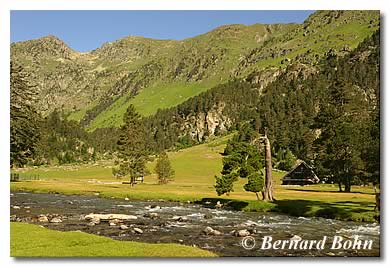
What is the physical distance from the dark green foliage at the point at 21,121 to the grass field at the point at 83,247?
7.72m

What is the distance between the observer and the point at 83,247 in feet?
57.2

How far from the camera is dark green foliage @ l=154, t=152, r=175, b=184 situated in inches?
1944

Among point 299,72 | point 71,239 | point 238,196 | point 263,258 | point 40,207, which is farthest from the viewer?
point 299,72

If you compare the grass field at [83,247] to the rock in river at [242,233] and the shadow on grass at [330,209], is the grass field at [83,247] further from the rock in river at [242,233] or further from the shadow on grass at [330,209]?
the shadow on grass at [330,209]

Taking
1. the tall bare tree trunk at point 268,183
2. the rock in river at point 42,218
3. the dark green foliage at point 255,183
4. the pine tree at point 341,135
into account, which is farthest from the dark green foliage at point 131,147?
the rock in river at point 42,218

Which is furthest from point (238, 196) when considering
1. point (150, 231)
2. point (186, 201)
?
point (150, 231)

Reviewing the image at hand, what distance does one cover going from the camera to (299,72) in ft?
453

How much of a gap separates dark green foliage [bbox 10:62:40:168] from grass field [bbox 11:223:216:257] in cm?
772

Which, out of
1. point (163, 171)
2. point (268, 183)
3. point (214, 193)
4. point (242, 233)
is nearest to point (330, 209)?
point (268, 183)

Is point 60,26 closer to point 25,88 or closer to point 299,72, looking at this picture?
point 25,88

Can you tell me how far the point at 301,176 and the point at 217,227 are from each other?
2925 cm

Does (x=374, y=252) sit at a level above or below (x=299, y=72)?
below

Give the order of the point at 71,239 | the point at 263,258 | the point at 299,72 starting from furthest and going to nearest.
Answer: the point at 299,72 → the point at 71,239 → the point at 263,258
